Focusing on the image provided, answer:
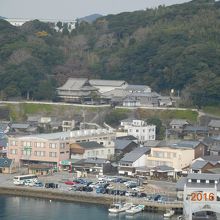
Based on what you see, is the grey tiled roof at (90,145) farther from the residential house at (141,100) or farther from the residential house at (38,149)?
the residential house at (141,100)

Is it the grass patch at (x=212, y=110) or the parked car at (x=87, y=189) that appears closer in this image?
the parked car at (x=87, y=189)

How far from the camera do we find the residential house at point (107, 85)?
28875 mm

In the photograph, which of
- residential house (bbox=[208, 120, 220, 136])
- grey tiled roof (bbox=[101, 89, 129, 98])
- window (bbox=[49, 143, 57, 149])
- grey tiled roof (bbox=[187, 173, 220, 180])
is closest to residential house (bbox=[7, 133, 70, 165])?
window (bbox=[49, 143, 57, 149])

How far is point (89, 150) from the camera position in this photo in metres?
21.2

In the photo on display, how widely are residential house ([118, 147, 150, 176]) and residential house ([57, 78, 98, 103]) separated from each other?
805 cm

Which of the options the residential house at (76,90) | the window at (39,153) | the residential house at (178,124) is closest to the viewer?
the window at (39,153)

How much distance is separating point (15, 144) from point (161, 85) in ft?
28.5

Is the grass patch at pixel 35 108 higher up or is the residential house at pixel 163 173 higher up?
the grass patch at pixel 35 108

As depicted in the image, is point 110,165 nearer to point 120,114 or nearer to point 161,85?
point 120,114

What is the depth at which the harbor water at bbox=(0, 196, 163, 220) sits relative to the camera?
54.4 feet

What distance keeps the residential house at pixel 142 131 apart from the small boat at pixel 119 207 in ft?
21.6

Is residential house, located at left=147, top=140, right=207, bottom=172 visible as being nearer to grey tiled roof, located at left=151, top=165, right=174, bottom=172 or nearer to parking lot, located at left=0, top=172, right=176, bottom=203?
grey tiled roof, located at left=151, top=165, right=174, bottom=172

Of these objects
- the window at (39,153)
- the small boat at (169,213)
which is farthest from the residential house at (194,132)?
the small boat at (169,213)

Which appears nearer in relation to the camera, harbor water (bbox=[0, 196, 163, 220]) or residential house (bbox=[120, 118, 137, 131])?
harbor water (bbox=[0, 196, 163, 220])
